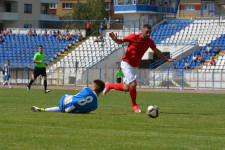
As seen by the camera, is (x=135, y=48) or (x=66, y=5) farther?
(x=66, y=5)

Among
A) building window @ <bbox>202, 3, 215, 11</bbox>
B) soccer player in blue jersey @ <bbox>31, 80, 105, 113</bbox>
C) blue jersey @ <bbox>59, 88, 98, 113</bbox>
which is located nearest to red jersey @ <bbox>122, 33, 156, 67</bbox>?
soccer player in blue jersey @ <bbox>31, 80, 105, 113</bbox>

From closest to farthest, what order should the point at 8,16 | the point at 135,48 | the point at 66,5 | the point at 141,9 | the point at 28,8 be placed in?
the point at 135,48
the point at 141,9
the point at 8,16
the point at 28,8
the point at 66,5

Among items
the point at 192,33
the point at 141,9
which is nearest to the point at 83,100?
the point at 192,33

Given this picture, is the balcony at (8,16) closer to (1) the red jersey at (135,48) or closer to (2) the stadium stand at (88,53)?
(2) the stadium stand at (88,53)

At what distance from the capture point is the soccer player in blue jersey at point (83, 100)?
1284 cm

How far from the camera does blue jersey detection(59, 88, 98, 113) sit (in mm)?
12836

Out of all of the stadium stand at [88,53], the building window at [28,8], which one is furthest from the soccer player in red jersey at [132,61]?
the building window at [28,8]

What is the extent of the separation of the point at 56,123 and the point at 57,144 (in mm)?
2831

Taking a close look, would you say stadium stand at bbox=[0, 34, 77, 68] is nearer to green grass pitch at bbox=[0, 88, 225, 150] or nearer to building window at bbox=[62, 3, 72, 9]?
green grass pitch at bbox=[0, 88, 225, 150]

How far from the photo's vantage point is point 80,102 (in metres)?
13.0

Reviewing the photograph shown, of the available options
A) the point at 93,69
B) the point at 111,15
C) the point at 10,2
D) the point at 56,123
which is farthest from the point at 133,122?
the point at 111,15

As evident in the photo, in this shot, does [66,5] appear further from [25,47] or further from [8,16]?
[25,47]

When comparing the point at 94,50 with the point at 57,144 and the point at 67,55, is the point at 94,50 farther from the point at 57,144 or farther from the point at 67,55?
the point at 57,144

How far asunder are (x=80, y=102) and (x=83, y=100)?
0.15 meters
